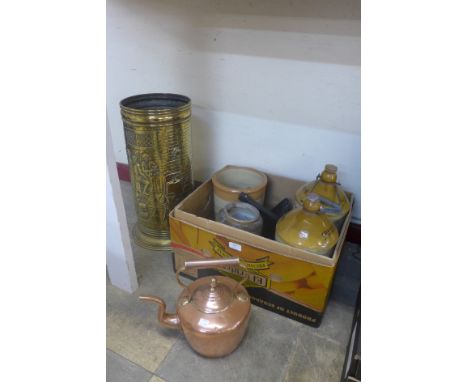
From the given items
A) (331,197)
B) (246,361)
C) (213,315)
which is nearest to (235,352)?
(246,361)

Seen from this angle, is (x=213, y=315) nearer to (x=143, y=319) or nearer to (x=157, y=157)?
(x=143, y=319)

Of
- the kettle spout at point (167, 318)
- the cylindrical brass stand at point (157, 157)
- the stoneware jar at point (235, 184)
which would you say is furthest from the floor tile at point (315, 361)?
the cylindrical brass stand at point (157, 157)

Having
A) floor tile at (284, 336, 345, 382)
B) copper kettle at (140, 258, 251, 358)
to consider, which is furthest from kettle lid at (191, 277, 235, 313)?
floor tile at (284, 336, 345, 382)

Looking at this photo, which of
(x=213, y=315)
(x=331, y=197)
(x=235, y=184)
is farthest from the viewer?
(x=235, y=184)

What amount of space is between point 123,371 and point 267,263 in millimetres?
463

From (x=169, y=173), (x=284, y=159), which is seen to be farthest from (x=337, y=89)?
(x=169, y=173)

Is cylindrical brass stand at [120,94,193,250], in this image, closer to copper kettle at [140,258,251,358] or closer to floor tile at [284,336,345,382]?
copper kettle at [140,258,251,358]

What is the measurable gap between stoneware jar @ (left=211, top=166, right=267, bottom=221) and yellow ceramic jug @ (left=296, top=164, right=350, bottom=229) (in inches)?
5.8

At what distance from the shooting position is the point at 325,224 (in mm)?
893

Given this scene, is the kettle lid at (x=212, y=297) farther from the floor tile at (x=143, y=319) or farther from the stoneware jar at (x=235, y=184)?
the stoneware jar at (x=235, y=184)

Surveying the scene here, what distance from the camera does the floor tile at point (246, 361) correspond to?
2.63 ft

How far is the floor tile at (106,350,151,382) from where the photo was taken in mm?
790

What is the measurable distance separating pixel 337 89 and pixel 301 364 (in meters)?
0.85

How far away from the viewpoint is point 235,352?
858 millimetres
